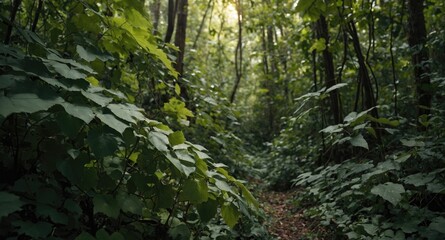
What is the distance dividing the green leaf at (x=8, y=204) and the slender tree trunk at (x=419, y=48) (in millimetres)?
4277

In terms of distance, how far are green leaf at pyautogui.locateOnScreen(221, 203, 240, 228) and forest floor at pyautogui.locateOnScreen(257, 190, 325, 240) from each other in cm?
186

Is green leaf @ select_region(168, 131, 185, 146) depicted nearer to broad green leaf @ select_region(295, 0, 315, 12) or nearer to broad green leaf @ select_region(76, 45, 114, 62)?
broad green leaf @ select_region(76, 45, 114, 62)

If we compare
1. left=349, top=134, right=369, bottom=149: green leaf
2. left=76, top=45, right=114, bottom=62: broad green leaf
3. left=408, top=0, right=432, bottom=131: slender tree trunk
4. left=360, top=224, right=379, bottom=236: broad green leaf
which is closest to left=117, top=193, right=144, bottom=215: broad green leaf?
left=76, top=45, right=114, bottom=62: broad green leaf

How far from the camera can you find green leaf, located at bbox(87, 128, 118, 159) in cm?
126

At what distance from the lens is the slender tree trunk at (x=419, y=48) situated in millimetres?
3965

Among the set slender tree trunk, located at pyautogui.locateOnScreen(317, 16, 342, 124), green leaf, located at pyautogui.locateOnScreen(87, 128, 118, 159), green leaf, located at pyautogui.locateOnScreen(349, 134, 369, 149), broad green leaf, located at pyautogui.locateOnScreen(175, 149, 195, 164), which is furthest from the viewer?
slender tree trunk, located at pyautogui.locateOnScreen(317, 16, 342, 124)

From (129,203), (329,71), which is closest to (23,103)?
(129,203)

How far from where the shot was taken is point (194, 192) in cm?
160

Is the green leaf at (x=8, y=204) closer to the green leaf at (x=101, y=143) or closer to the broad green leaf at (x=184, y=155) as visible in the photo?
the green leaf at (x=101, y=143)

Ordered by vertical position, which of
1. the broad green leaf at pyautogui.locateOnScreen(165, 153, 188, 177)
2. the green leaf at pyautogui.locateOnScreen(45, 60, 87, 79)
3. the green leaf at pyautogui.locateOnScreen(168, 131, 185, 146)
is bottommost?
the broad green leaf at pyautogui.locateOnScreen(165, 153, 188, 177)

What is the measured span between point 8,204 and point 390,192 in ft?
7.19

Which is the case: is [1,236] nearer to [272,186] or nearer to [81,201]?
[81,201]

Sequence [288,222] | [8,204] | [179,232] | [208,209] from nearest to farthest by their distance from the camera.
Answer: [8,204], [208,209], [179,232], [288,222]

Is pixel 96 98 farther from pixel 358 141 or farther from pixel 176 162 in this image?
pixel 358 141
